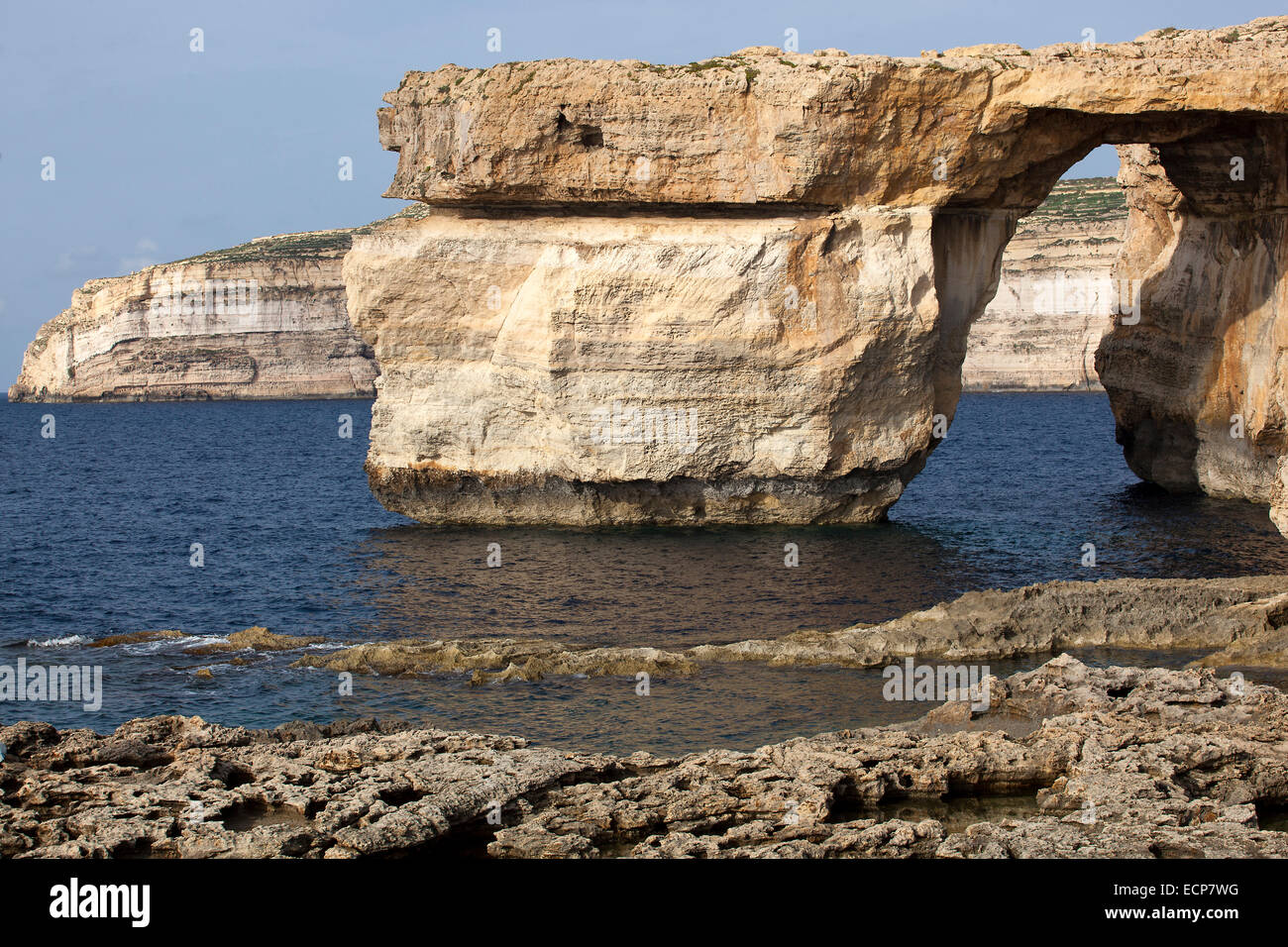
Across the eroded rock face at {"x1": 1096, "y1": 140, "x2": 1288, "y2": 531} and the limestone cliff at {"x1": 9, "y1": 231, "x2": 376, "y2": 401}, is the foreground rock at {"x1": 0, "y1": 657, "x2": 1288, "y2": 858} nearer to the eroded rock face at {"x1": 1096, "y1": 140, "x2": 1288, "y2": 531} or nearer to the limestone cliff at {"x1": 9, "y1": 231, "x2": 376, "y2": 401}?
the eroded rock face at {"x1": 1096, "y1": 140, "x2": 1288, "y2": 531}

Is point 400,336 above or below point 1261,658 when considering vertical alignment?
above

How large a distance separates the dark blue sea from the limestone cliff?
6787 cm

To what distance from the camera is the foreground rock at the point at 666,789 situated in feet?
38.9

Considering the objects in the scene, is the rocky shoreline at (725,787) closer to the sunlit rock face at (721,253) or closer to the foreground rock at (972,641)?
the foreground rock at (972,641)

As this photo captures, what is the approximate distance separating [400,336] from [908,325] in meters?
12.0

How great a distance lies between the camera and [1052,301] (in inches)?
3789

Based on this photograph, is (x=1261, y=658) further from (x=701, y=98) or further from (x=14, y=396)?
(x=14, y=396)

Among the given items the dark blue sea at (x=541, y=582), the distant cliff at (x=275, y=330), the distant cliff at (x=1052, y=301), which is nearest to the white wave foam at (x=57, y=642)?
the dark blue sea at (x=541, y=582)

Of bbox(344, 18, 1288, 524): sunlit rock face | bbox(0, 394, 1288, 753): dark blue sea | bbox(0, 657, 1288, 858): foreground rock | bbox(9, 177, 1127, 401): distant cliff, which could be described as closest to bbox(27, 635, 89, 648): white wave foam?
bbox(0, 394, 1288, 753): dark blue sea

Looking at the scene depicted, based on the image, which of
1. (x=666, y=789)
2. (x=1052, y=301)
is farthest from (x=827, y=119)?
(x=1052, y=301)

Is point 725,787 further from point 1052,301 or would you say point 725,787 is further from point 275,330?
point 275,330

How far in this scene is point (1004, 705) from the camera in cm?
1652
